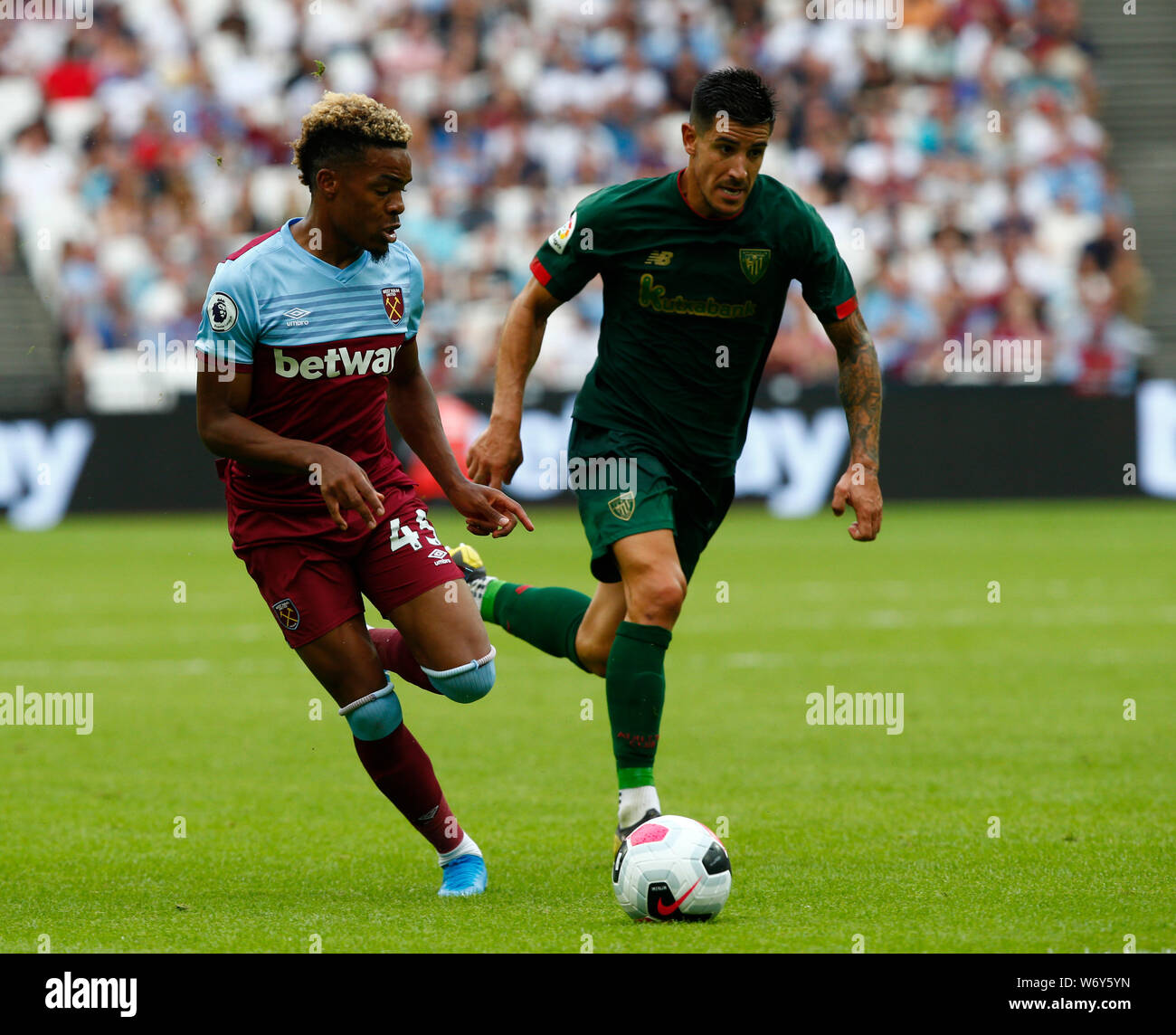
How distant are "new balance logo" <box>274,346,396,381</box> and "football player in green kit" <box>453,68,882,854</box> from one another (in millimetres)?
463

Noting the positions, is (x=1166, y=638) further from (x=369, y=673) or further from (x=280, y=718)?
(x=369, y=673)

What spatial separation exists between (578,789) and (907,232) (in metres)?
14.9

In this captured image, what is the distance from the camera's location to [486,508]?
5.61 meters

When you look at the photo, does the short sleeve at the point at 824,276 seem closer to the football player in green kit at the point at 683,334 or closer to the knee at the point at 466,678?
A: the football player in green kit at the point at 683,334

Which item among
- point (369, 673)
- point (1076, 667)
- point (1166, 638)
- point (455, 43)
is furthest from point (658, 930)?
point (455, 43)

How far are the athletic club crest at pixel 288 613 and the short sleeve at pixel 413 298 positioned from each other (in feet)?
2.90

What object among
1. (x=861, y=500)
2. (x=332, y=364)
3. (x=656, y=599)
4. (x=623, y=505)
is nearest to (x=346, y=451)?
(x=332, y=364)

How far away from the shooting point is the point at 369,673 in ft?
17.7

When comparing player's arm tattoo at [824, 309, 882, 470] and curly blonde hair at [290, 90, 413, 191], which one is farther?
player's arm tattoo at [824, 309, 882, 470]

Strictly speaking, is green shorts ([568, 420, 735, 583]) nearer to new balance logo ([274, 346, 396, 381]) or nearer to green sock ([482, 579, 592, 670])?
green sock ([482, 579, 592, 670])

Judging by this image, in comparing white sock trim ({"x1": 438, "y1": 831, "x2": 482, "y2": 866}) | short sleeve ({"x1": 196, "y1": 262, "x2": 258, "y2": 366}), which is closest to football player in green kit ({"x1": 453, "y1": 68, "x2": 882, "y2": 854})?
white sock trim ({"x1": 438, "y1": 831, "x2": 482, "y2": 866})

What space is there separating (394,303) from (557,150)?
16.6 m

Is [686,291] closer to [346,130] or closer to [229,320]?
[346,130]

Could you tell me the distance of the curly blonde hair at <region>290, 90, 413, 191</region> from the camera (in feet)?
16.9
